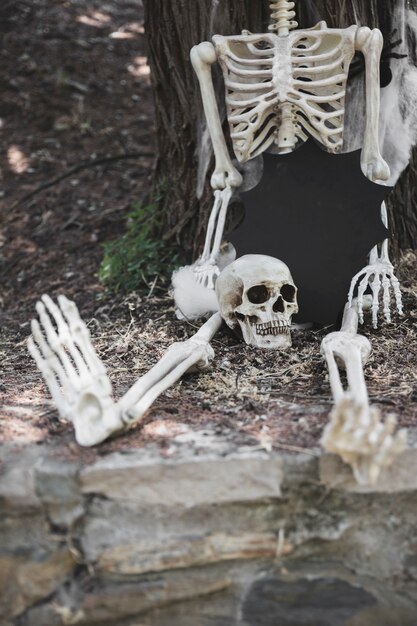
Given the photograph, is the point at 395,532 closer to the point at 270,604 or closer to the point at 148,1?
the point at 270,604

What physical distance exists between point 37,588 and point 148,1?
2.90m

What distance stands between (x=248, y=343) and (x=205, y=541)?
44.2 inches

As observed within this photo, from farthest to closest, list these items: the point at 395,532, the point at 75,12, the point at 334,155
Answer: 1. the point at 75,12
2. the point at 334,155
3. the point at 395,532

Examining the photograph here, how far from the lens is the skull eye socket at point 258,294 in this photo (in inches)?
133

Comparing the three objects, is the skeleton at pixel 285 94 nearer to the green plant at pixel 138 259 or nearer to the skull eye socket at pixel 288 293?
the skull eye socket at pixel 288 293

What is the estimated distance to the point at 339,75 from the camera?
3607mm

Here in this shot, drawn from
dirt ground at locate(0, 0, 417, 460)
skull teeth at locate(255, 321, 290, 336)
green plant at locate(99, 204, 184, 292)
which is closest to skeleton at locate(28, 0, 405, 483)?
skull teeth at locate(255, 321, 290, 336)

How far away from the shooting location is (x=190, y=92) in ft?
14.1

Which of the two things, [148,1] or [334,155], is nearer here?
[334,155]

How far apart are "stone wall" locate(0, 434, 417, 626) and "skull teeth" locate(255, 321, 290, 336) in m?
0.92

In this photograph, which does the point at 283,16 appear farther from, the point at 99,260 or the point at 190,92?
the point at 99,260

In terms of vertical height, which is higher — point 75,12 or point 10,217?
point 75,12

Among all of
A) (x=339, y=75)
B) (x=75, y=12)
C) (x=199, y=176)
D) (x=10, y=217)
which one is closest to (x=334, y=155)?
(x=339, y=75)

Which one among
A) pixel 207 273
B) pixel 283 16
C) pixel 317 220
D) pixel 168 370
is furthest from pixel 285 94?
pixel 168 370
